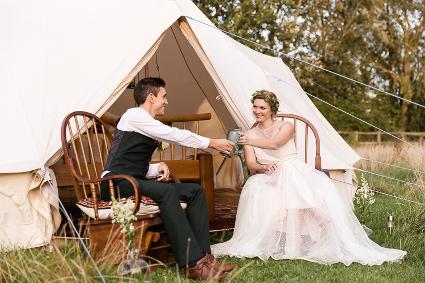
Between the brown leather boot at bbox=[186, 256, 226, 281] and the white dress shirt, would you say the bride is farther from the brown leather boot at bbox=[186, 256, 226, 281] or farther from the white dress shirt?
the brown leather boot at bbox=[186, 256, 226, 281]

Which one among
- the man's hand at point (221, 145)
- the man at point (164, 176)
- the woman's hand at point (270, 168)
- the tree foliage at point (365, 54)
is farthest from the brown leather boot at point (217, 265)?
the tree foliage at point (365, 54)

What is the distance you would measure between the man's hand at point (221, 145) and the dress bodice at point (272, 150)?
0.78 m

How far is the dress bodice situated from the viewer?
5352 mm

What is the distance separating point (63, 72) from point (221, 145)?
147 centimetres

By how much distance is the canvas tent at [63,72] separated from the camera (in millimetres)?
4734

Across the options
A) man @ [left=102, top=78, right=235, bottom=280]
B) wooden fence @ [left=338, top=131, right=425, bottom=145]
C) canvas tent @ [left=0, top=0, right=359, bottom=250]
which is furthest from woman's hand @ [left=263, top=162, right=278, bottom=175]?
wooden fence @ [left=338, top=131, right=425, bottom=145]

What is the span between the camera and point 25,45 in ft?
17.9

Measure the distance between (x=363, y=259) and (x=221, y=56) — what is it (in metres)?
2.06

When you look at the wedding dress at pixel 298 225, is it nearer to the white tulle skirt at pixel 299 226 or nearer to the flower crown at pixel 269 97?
the white tulle skirt at pixel 299 226

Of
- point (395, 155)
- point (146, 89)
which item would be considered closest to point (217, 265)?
point (146, 89)

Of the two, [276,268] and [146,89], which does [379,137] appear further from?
[146,89]

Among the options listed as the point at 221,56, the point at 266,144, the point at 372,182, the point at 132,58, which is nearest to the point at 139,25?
the point at 132,58

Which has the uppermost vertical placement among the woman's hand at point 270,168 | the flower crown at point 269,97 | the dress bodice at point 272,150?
the flower crown at point 269,97

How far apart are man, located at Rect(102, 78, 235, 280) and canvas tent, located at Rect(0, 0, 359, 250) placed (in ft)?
1.82
